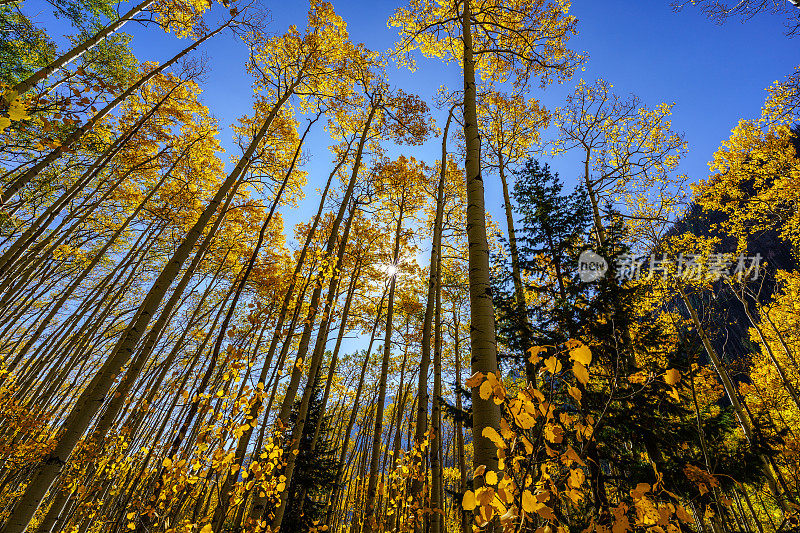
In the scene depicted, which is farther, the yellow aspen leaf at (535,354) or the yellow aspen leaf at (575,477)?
the yellow aspen leaf at (575,477)

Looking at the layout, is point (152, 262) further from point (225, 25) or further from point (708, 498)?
point (708, 498)

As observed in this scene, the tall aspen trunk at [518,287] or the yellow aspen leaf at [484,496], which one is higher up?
the tall aspen trunk at [518,287]

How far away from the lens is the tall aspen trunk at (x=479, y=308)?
6.99 ft

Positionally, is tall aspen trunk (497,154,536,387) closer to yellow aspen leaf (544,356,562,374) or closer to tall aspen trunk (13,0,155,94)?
yellow aspen leaf (544,356,562,374)

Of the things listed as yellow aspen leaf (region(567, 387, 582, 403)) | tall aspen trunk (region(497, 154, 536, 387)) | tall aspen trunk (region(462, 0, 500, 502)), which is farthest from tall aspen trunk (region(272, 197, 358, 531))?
yellow aspen leaf (region(567, 387, 582, 403))

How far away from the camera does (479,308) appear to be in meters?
2.49

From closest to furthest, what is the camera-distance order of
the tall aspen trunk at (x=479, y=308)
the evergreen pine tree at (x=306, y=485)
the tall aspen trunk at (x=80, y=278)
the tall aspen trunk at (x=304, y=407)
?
the tall aspen trunk at (x=479, y=308) < the tall aspen trunk at (x=304, y=407) < the tall aspen trunk at (x=80, y=278) < the evergreen pine tree at (x=306, y=485)

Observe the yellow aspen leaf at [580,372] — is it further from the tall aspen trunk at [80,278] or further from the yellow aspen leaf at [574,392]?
the tall aspen trunk at [80,278]

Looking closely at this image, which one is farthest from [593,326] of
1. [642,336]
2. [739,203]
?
[739,203]

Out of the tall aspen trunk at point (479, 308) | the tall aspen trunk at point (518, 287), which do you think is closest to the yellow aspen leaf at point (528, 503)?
the tall aspen trunk at point (479, 308)

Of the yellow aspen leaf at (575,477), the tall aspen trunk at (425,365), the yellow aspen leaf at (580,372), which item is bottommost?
the yellow aspen leaf at (575,477)

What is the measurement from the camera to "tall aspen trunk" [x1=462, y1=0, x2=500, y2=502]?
2.13 metres

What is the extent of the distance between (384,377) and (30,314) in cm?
1474

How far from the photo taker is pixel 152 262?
1201 cm
